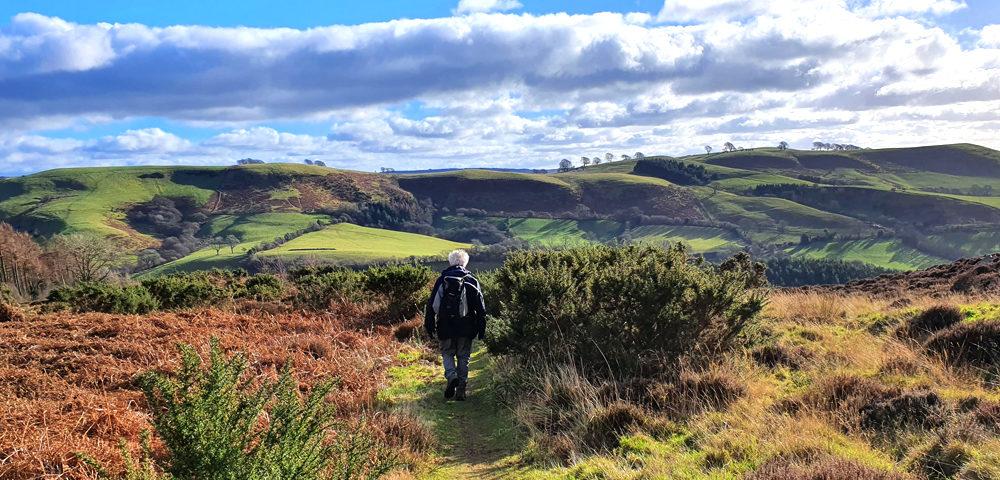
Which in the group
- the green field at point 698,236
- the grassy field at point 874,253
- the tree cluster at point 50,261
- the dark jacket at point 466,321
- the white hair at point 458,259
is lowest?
the grassy field at point 874,253

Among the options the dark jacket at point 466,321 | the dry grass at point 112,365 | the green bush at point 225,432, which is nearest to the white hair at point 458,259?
the dark jacket at point 466,321

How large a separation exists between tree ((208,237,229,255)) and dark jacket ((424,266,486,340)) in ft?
364

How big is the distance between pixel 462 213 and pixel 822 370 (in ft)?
542

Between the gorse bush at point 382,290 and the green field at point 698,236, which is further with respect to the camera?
the green field at point 698,236

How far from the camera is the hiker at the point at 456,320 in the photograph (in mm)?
7949

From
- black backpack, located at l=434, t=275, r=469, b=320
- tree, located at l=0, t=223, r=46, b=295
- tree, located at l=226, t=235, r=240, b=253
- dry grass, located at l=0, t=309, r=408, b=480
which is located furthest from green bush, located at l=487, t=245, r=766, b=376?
tree, located at l=226, t=235, r=240, b=253

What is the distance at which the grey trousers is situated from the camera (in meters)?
7.97

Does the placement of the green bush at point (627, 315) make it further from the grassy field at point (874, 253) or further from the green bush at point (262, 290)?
the grassy field at point (874, 253)

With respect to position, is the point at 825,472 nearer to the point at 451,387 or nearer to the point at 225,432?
the point at 225,432

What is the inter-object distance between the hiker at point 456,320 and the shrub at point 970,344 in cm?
576

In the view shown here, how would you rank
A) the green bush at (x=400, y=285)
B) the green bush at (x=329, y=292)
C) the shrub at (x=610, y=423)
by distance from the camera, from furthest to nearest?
1. the green bush at (x=329, y=292)
2. the green bush at (x=400, y=285)
3. the shrub at (x=610, y=423)

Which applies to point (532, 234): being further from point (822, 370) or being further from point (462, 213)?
point (822, 370)

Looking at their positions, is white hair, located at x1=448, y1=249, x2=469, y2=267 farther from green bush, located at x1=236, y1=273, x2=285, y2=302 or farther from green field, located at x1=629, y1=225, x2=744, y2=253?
green field, located at x1=629, y1=225, x2=744, y2=253

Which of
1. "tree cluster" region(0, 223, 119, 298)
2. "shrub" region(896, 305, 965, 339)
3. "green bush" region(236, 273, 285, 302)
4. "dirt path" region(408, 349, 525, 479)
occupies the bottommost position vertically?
"tree cluster" region(0, 223, 119, 298)
